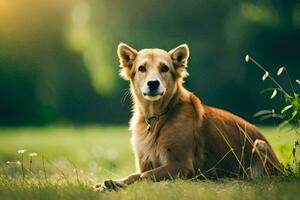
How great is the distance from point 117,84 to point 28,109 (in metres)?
1.84

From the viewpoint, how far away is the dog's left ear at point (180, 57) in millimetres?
6508

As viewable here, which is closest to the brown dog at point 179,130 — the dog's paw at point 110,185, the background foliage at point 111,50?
the dog's paw at point 110,185

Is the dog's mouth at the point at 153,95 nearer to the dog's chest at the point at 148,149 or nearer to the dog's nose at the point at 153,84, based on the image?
the dog's nose at the point at 153,84

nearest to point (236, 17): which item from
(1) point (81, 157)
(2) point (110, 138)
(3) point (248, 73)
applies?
(3) point (248, 73)

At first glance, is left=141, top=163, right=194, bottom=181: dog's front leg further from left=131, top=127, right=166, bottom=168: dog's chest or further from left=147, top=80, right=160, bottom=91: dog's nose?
left=147, top=80, right=160, bottom=91: dog's nose

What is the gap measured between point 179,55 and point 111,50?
A: 9.97 m

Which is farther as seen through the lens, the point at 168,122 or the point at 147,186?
the point at 168,122

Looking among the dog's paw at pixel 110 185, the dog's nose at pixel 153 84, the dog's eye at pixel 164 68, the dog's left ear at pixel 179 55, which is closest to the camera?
the dog's paw at pixel 110 185

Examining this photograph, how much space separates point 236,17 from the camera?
46.2 ft

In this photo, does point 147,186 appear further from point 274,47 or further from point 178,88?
point 274,47

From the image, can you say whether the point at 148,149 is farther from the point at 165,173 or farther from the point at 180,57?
the point at 180,57

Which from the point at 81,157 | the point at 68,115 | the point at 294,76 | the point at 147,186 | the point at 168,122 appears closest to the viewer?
the point at 147,186

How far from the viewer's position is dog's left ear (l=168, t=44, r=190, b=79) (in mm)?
6508

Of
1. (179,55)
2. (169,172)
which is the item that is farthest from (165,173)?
(179,55)
